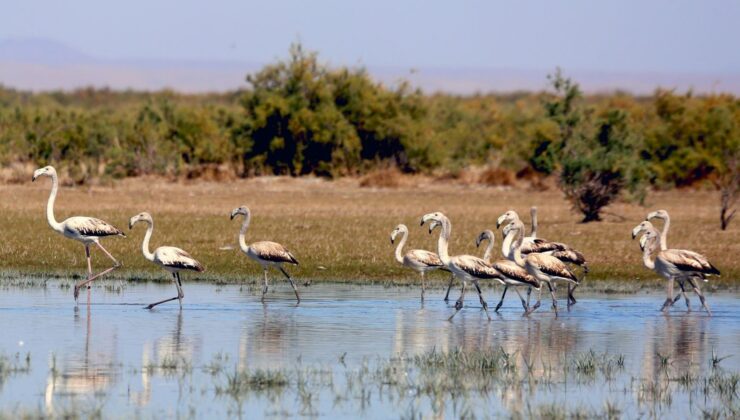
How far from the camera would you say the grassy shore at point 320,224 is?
1989 cm

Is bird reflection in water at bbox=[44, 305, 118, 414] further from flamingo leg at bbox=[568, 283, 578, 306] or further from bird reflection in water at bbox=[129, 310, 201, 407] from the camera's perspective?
flamingo leg at bbox=[568, 283, 578, 306]

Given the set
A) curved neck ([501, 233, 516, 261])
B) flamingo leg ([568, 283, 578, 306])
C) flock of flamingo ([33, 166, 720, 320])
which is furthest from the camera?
curved neck ([501, 233, 516, 261])

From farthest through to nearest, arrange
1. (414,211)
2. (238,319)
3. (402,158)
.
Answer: (402,158) < (414,211) < (238,319)

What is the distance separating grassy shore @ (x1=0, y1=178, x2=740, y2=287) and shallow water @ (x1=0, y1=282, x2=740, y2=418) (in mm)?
2311

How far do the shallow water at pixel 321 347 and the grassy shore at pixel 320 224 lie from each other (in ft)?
7.58

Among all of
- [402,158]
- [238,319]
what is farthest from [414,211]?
[238,319]

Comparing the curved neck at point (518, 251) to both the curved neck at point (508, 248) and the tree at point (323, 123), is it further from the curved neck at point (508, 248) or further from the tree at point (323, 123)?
the tree at point (323, 123)

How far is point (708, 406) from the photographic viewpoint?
943 centimetres

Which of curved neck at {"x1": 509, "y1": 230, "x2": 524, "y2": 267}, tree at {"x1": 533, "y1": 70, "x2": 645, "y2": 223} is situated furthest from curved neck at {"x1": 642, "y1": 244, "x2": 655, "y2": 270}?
tree at {"x1": 533, "y1": 70, "x2": 645, "y2": 223}

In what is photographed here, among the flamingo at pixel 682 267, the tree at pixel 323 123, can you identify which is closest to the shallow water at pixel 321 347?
the flamingo at pixel 682 267

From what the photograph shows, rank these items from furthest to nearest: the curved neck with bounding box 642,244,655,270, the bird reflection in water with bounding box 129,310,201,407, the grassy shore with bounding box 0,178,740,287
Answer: the grassy shore with bounding box 0,178,740,287, the curved neck with bounding box 642,244,655,270, the bird reflection in water with bounding box 129,310,201,407

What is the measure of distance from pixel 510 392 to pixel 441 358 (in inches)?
55.0

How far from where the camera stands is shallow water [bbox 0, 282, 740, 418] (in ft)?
30.6

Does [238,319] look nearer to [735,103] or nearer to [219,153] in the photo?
[219,153]
